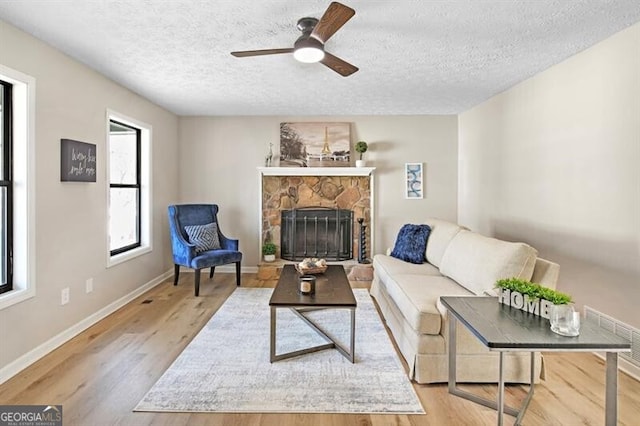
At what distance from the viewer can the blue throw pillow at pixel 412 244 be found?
4.08 meters

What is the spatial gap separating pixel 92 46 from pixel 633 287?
4.43 meters

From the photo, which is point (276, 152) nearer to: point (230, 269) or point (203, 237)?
point (203, 237)

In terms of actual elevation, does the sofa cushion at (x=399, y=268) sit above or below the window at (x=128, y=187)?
below

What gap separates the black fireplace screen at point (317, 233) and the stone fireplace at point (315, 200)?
15 mm

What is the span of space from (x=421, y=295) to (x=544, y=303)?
95 cm

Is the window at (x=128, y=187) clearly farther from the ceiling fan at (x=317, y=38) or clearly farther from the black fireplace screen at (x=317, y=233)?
the ceiling fan at (x=317, y=38)

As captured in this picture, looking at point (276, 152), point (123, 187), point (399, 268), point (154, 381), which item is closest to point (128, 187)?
point (123, 187)

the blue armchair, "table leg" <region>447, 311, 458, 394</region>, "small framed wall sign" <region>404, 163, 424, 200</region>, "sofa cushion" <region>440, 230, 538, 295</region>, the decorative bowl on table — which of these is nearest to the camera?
"table leg" <region>447, 311, 458, 394</region>

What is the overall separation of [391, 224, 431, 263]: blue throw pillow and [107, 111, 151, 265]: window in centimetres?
313

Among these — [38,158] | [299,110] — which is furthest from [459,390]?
[299,110]

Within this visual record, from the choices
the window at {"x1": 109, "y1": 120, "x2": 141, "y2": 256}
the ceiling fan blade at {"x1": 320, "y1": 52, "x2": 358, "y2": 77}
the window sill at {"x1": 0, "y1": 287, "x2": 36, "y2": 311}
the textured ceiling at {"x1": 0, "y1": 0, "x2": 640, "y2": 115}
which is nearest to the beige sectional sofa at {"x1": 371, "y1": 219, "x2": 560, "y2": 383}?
the textured ceiling at {"x1": 0, "y1": 0, "x2": 640, "y2": 115}

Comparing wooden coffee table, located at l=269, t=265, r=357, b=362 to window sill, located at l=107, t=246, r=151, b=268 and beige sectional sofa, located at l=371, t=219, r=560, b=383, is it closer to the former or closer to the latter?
beige sectional sofa, located at l=371, t=219, r=560, b=383

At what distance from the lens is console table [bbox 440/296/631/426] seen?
61.7 inches

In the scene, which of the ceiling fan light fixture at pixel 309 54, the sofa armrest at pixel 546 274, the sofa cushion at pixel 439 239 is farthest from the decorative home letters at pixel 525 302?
the ceiling fan light fixture at pixel 309 54
